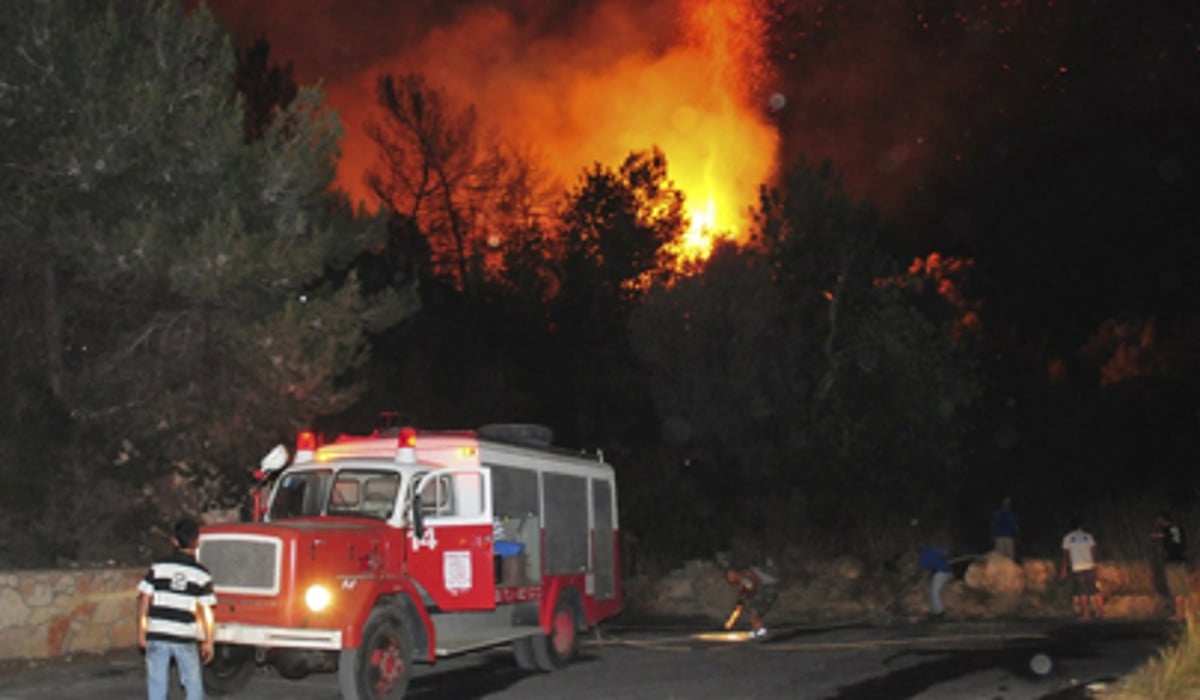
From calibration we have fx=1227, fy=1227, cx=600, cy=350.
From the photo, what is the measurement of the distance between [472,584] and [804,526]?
53.6 feet

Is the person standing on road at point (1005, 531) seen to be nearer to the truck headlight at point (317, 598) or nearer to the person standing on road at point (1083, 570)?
the person standing on road at point (1083, 570)

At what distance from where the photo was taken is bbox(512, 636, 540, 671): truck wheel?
574 inches

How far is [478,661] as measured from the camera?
15773 millimetres

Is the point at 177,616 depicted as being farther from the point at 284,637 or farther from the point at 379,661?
the point at 379,661

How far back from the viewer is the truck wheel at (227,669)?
12.2 metres

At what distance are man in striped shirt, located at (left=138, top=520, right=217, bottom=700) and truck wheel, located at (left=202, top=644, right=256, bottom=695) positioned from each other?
2.19 m

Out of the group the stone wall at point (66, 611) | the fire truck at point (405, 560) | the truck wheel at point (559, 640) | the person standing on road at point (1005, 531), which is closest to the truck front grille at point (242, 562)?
the fire truck at point (405, 560)

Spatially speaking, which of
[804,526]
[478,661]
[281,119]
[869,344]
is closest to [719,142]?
[869,344]

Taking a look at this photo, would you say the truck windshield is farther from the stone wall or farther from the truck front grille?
the stone wall

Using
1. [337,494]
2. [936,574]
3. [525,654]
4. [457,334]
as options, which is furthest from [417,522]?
[457,334]

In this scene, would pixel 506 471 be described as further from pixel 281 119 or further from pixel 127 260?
pixel 281 119

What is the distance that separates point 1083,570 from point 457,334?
22.0 metres

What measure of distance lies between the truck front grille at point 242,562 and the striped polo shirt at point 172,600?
1.38m

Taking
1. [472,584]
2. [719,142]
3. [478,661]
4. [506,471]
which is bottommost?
[478,661]
